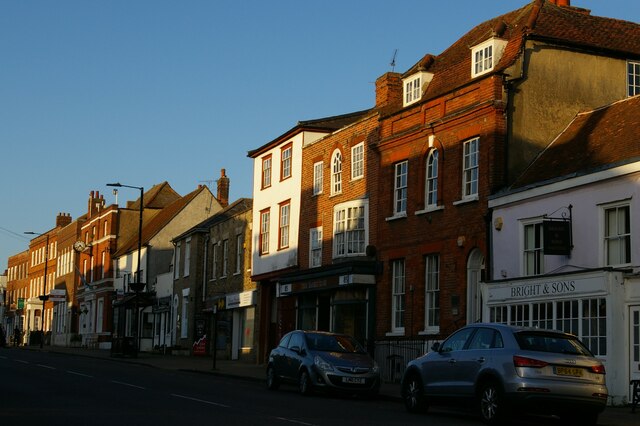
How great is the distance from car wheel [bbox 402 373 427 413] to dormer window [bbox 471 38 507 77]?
11922mm

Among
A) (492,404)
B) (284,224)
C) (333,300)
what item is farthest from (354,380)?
(284,224)

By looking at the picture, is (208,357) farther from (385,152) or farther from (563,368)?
(563,368)

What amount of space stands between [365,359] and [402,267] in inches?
311

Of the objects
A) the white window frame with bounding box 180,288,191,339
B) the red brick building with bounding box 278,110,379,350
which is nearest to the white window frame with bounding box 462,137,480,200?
the red brick building with bounding box 278,110,379,350

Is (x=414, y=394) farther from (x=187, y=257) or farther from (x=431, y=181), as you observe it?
(x=187, y=257)

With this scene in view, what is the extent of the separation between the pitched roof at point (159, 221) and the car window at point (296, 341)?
3630cm

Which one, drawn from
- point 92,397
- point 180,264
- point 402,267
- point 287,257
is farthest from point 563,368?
point 180,264

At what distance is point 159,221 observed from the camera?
63.4 meters

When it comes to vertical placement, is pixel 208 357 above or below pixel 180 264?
below

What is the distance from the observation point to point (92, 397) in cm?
1934

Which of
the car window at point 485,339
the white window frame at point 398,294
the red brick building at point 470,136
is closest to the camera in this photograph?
the car window at point 485,339

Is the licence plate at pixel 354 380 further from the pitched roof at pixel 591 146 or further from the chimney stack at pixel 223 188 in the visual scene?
the chimney stack at pixel 223 188

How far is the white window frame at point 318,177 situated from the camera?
119 ft

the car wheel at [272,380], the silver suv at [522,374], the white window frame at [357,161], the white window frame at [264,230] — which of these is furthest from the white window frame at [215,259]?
the silver suv at [522,374]
